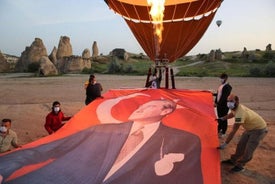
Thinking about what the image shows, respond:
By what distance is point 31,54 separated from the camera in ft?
117

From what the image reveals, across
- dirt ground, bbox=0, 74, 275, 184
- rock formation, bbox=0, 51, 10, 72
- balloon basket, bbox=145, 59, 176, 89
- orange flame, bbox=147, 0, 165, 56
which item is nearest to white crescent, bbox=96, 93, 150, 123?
balloon basket, bbox=145, 59, 176, 89

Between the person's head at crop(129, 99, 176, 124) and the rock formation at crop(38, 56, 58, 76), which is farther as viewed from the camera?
the rock formation at crop(38, 56, 58, 76)

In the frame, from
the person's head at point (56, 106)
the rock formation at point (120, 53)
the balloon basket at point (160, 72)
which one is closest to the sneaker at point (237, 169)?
the balloon basket at point (160, 72)

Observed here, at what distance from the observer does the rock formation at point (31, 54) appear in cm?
3541

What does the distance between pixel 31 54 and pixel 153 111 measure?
106 ft

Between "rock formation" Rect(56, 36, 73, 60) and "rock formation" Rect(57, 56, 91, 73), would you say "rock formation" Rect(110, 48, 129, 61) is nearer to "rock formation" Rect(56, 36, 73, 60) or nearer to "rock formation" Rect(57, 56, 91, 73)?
"rock formation" Rect(56, 36, 73, 60)

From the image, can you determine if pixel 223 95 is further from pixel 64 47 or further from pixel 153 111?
pixel 64 47

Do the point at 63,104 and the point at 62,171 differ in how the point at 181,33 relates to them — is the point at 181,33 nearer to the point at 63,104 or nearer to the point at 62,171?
the point at 62,171

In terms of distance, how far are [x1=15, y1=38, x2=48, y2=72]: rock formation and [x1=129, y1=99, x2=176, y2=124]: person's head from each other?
31052 mm

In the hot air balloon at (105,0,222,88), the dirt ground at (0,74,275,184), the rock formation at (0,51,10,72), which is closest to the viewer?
the dirt ground at (0,74,275,184)

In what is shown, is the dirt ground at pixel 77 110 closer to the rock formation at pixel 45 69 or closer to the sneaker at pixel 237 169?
the sneaker at pixel 237 169

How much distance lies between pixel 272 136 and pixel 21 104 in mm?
9218

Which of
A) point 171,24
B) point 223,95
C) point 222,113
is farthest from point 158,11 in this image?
point 222,113

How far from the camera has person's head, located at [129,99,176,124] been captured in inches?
223
